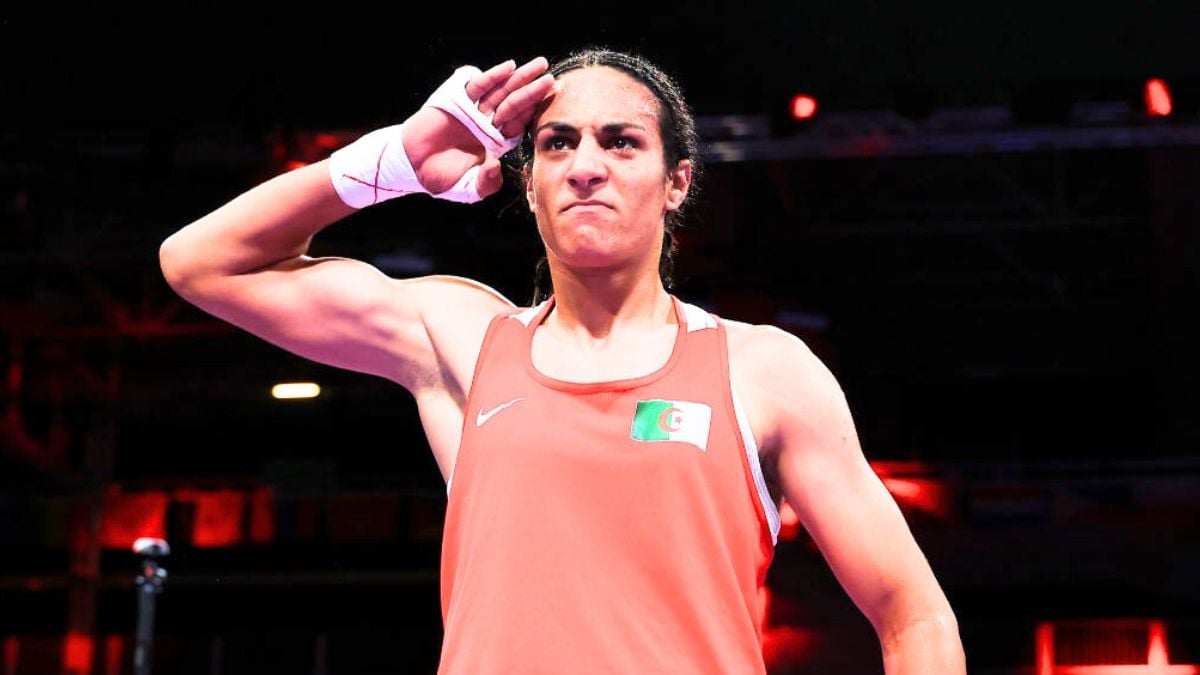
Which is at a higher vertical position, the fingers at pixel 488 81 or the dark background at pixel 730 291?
the dark background at pixel 730 291

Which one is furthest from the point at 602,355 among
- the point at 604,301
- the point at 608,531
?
the point at 608,531

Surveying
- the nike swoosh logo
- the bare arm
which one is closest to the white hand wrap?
the nike swoosh logo

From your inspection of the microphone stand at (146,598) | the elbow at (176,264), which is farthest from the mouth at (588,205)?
the microphone stand at (146,598)

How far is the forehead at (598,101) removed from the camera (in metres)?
1.92

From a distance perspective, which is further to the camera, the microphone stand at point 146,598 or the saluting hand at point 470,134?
the microphone stand at point 146,598

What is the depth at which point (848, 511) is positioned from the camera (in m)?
1.77

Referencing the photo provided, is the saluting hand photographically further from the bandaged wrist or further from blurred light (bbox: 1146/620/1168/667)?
blurred light (bbox: 1146/620/1168/667)

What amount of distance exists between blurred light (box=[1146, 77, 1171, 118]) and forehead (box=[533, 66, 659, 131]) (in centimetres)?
324

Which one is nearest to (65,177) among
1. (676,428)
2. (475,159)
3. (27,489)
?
(27,489)

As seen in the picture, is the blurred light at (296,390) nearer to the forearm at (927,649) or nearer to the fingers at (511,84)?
the fingers at (511,84)

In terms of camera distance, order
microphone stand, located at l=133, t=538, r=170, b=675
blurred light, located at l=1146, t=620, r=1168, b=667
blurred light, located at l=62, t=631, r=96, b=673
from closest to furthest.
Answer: microphone stand, located at l=133, t=538, r=170, b=675 → blurred light, located at l=1146, t=620, r=1168, b=667 → blurred light, located at l=62, t=631, r=96, b=673

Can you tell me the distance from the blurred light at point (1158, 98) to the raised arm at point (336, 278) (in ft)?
11.1

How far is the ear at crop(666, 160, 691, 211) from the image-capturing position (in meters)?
2.01

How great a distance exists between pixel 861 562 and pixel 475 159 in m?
0.71
